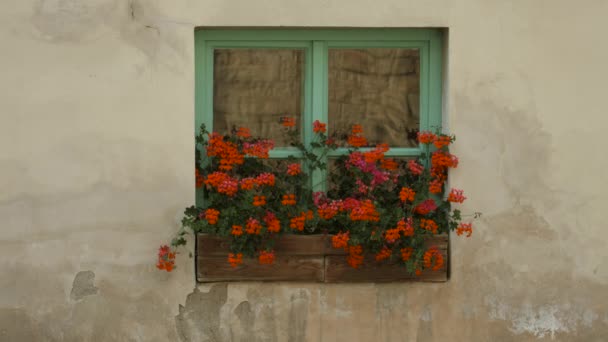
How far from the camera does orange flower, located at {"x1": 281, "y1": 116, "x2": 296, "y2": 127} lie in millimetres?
5023

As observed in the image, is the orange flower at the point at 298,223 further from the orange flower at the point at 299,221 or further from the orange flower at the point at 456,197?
the orange flower at the point at 456,197

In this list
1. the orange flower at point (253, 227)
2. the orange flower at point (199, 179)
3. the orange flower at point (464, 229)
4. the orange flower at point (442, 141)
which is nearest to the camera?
the orange flower at point (253, 227)

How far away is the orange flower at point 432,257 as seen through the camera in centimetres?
473

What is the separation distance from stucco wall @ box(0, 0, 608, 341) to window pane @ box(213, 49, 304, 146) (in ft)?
0.81

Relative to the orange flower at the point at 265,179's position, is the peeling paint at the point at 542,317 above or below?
below

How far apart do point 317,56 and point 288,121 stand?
37 centimetres

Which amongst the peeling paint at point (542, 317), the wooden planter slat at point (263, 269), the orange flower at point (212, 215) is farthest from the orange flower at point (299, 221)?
the peeling paint at point (542, 317)

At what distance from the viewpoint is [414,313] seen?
502cm

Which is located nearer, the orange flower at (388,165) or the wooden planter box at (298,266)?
the wooden planter box at (298,266)

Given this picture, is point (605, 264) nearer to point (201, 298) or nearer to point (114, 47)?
point (201, 298)

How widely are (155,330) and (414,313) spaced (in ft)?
4.32

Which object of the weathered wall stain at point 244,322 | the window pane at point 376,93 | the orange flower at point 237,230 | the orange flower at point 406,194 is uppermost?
the window pane at point 376,93

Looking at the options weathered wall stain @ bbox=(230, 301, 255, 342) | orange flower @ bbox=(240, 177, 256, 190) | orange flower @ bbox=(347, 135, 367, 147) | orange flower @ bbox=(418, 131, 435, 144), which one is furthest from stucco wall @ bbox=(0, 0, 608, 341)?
orange flower @ bbox=(347, 135, 367, 147)

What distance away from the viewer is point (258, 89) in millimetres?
5109
